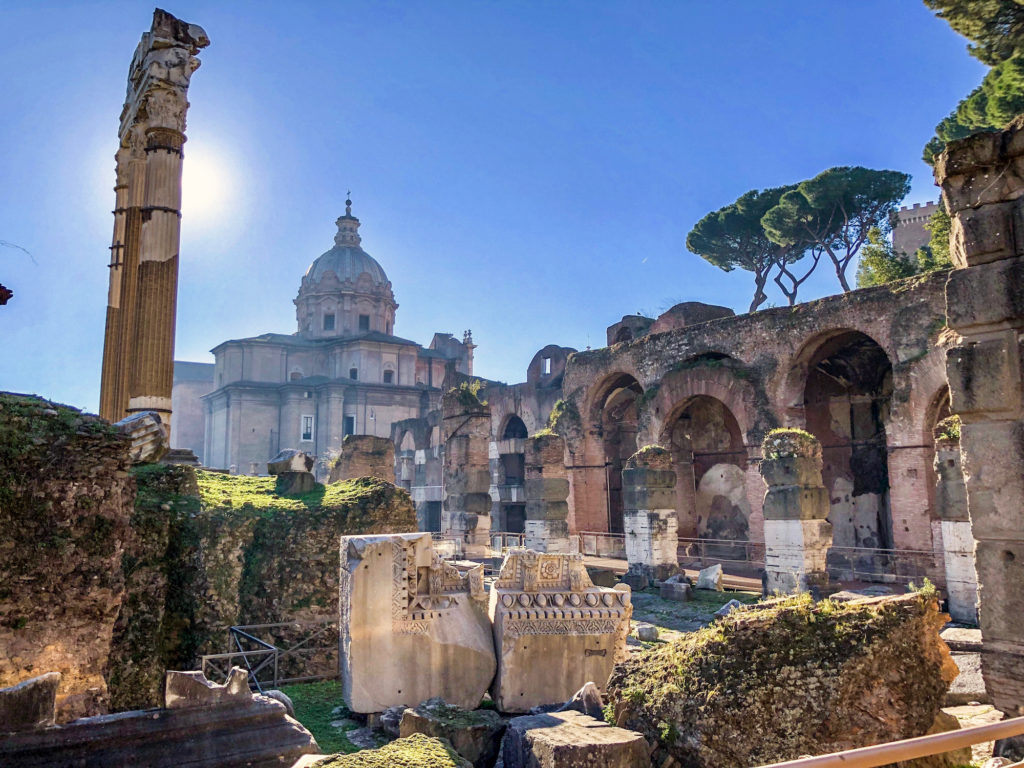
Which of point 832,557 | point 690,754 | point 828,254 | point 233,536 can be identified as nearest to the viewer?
point 690,754

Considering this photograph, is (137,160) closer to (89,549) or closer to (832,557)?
(89,549)

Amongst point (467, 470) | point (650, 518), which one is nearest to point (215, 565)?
point (650, 518)

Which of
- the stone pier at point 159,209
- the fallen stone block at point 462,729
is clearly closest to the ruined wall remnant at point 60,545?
the fallen stone block at point 462,729

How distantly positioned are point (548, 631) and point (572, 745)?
6.08ft

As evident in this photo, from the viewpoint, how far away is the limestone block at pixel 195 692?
2.98m

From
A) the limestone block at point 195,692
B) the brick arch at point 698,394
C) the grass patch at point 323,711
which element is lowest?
the grass patch at point 323,711

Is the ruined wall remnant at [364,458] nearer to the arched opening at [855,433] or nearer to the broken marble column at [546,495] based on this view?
the broken marble column at [546,495]

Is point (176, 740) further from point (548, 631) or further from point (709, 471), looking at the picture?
point (709, 471)

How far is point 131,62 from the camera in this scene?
34.8 ft

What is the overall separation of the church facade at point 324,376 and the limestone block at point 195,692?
108 ft

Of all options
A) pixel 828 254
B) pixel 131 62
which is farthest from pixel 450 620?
pixel 828 254

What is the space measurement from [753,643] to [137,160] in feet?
32.6

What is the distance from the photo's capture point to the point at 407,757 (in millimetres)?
3250

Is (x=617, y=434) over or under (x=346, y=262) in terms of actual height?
under
